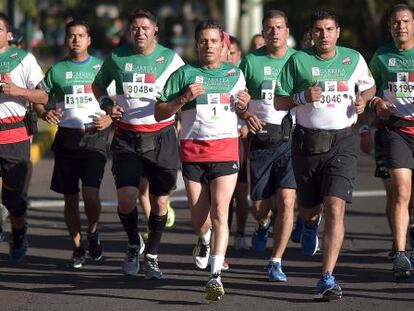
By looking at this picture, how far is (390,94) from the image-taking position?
11.4 meters

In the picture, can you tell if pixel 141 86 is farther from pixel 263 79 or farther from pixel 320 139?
pixel 320 139

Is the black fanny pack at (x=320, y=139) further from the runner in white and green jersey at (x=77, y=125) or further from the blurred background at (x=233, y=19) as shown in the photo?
the blurred background at (x=233, y=19)

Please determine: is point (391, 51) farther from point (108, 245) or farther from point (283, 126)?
point (108, 245)

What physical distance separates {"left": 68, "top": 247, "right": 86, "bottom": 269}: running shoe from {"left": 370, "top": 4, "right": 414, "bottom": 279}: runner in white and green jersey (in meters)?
2.81

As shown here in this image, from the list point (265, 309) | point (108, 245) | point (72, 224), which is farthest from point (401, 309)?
point (108, 245)

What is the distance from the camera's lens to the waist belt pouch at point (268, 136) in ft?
39.9

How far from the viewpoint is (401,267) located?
11.0m

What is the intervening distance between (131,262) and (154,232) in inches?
12.9

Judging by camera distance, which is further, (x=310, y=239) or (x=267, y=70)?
(x=267, y=70)

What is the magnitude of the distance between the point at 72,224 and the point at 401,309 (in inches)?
146

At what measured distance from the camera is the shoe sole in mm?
9977

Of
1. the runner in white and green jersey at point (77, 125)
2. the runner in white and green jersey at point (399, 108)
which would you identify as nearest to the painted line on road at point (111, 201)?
the runner in white and green jersey at point (77, 125)

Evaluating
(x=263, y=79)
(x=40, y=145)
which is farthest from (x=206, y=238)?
(x=40, y=145)

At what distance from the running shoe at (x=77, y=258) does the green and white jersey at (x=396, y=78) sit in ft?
9.97
